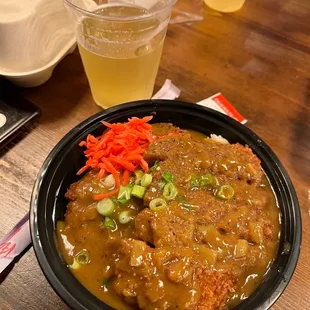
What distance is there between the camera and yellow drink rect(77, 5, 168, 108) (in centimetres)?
156

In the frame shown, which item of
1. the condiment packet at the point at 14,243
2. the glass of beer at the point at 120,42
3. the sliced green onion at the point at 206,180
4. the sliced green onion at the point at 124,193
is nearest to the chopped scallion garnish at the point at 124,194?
the sliced green onion at the point at 124,193

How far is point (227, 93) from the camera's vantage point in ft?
6.61

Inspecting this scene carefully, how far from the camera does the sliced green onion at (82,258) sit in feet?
4.20

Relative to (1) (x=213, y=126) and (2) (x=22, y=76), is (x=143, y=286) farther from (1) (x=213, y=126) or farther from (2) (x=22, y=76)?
(2) (x=22, y=76)

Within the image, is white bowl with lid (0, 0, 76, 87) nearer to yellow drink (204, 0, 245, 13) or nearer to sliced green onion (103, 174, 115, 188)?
sliced green onion (103, 174, 115, 188)

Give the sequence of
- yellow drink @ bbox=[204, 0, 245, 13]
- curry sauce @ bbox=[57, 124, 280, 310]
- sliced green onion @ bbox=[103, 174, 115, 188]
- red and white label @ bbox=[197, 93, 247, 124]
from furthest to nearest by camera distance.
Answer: yellow drink @ bbox=[204, 0, 245, 13]
red and white label @ bbox=[197, 93, 247, 124]
sliced green onion @ bbox=[103, 174, 115, 188]
curry sauce @ bbox=[57, 124, 280, 310]

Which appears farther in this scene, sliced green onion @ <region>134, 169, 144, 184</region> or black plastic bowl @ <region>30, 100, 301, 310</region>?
sliced green onion @ <region>134, 169, 144, 184</region>

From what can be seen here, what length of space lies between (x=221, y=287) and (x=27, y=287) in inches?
26.1

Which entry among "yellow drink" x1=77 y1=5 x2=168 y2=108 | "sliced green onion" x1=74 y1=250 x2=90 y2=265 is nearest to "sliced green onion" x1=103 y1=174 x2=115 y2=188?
"sliced green onion" x1=74 y1=250 x2=90 y2=265

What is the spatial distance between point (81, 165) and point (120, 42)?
497 millimetres

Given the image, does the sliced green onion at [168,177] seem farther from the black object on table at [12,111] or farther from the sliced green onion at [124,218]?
the black object on table at [12,111]

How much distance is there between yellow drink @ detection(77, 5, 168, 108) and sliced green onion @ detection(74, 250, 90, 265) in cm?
75

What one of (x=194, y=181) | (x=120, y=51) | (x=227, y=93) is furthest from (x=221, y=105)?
(x=194, y=181)

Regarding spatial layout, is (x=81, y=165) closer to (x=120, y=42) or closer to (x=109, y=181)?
(x=109, y=181)
